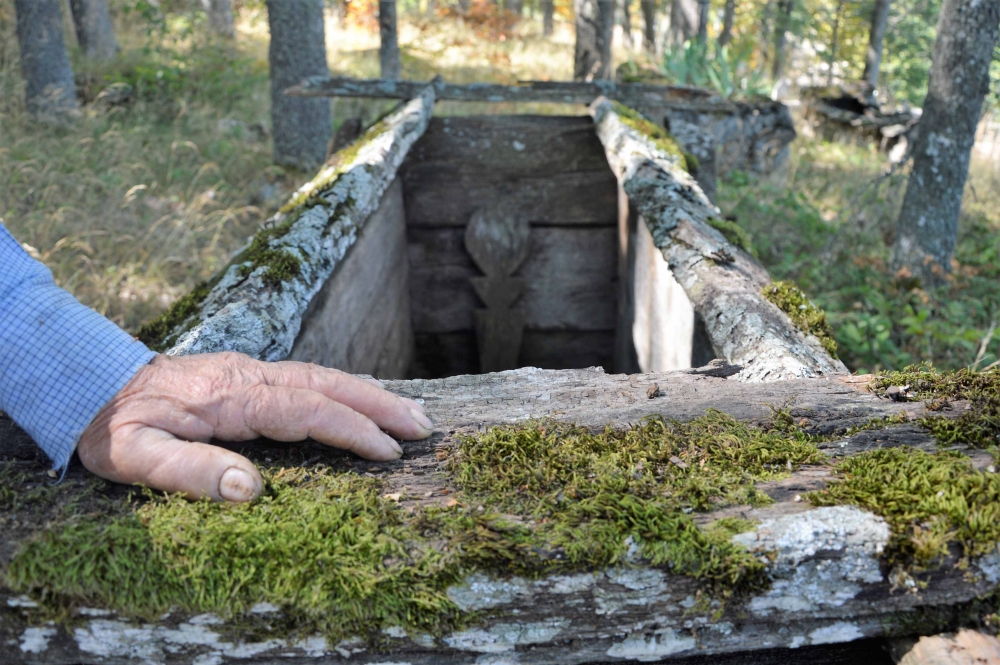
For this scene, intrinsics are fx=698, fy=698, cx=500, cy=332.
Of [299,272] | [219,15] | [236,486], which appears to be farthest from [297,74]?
[219,15]

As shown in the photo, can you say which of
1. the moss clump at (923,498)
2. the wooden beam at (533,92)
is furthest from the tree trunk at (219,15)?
the moss clump at (923,498)

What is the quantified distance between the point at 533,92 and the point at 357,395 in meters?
2.86

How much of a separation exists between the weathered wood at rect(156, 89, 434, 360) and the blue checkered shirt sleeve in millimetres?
294

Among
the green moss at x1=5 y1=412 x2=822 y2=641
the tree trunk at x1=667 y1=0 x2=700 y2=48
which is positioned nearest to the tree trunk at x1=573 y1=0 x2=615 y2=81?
the tree trunk at x1=667 y1=0 x2=700 y2=48

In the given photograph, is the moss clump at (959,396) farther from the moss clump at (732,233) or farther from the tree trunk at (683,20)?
the tree trunk at (683,20)

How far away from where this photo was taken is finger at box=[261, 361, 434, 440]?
1.27 metres

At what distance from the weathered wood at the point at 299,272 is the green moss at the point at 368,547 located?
1.97ft

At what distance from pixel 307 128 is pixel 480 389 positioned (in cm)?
591

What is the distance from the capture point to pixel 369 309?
3.00 meters

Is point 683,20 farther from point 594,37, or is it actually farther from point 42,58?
point 42,58

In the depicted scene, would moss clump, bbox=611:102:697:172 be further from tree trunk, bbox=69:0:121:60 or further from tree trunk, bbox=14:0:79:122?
tree trunk, bbox=69:0:121:60

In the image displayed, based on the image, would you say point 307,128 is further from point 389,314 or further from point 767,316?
point 767,316

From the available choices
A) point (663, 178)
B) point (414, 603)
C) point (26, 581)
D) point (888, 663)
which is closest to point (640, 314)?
Answer: point (663, 178)

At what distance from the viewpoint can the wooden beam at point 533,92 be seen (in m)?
3.71
